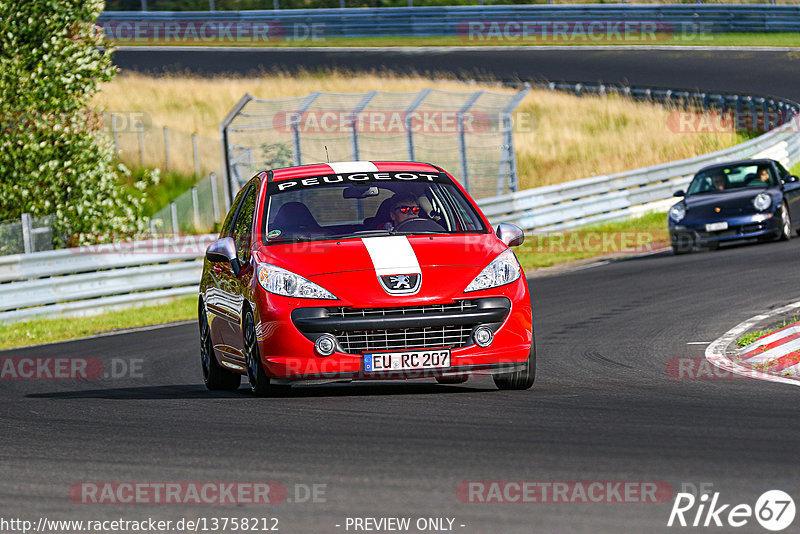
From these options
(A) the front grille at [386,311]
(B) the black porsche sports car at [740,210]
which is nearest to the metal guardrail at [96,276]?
(B) the black porsche sports car at [740,210]

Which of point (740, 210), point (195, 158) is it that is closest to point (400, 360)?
point (740, 210)

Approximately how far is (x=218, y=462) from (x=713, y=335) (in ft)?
21.4

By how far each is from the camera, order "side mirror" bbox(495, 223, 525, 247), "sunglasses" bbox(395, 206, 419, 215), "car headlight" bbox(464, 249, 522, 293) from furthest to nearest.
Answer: "sunglasses" bbox(395, 206, 419, 215) < "side mirror" bbox(495, 223, 525, 247) < "car headlight" bbox(464, 249, 522, 293)

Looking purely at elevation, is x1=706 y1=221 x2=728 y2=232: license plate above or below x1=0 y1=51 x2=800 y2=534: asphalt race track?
below

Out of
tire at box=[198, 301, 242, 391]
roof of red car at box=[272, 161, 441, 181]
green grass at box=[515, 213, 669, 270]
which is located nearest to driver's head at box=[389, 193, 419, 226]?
roof of red car at box=[272, 161, 441, 181]

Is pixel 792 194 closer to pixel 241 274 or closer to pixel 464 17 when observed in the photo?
pixel 241 274

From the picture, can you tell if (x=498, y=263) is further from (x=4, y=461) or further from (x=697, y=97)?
(x=697, y=97)

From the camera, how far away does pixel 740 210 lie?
1969 centimetres

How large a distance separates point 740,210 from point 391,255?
1247cm

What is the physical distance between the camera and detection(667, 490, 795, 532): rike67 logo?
4867 millimetres

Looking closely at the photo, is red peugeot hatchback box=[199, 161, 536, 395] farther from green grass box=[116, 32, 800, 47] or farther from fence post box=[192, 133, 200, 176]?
green grass box=[116, 32, 800, 47]

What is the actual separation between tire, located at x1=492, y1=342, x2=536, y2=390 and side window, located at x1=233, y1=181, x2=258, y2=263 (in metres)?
1.88

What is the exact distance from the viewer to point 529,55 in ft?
148

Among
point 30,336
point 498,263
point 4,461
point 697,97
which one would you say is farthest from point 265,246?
point 697,97
